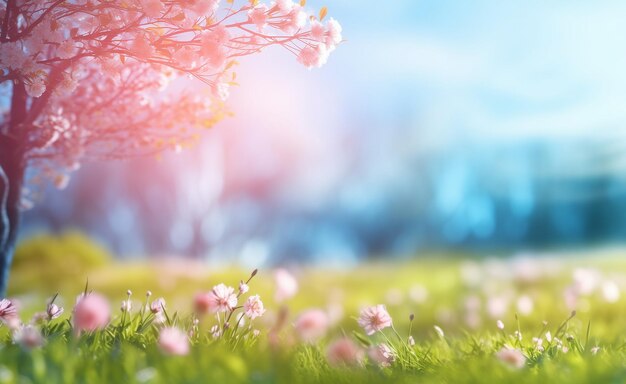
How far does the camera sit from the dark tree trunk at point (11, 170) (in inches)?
170

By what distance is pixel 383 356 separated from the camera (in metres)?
3.31

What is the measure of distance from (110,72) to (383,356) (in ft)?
6.92

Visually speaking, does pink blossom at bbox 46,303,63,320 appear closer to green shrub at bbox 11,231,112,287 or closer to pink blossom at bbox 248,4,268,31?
pink blossom at bbox 248,4,268,31

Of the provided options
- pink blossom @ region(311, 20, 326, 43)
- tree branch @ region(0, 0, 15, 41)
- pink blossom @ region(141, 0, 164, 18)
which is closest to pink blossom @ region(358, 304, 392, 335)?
pink blossom @ region(311, 20, 326, 43)

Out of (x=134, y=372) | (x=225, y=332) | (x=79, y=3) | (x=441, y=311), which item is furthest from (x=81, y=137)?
(x=441, y=311)

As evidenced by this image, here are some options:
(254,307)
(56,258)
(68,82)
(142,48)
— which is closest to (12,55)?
(68,82)

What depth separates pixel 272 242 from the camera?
708 inches

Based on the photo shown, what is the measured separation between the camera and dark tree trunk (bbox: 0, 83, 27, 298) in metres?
4.32

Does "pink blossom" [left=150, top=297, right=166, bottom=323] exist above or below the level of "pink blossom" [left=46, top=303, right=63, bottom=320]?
below

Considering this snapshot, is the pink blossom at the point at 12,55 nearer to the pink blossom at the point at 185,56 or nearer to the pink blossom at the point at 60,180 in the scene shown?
the pink blossom at the point at 185,56

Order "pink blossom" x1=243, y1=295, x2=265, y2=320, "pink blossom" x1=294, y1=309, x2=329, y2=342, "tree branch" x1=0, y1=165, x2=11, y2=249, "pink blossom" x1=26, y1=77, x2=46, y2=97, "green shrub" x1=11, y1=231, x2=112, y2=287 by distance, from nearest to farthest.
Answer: "pink blossom" x1=294, y1=309, x2=329, y2=342, "pink blossom" x1=243, y1=295, x2=265, y2=320, "pink blossom" x1=26, y1=77, x2=46, y2=97, "tree branch" x1=0, y1=165, x2=11, y2=249, "green shrub" x1=11, y1=231, x2=112, y2=287

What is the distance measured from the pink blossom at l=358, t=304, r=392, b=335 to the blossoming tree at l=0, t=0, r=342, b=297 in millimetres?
1288

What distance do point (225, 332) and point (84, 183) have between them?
54.4 feet

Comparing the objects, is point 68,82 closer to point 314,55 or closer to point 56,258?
point 314,55
